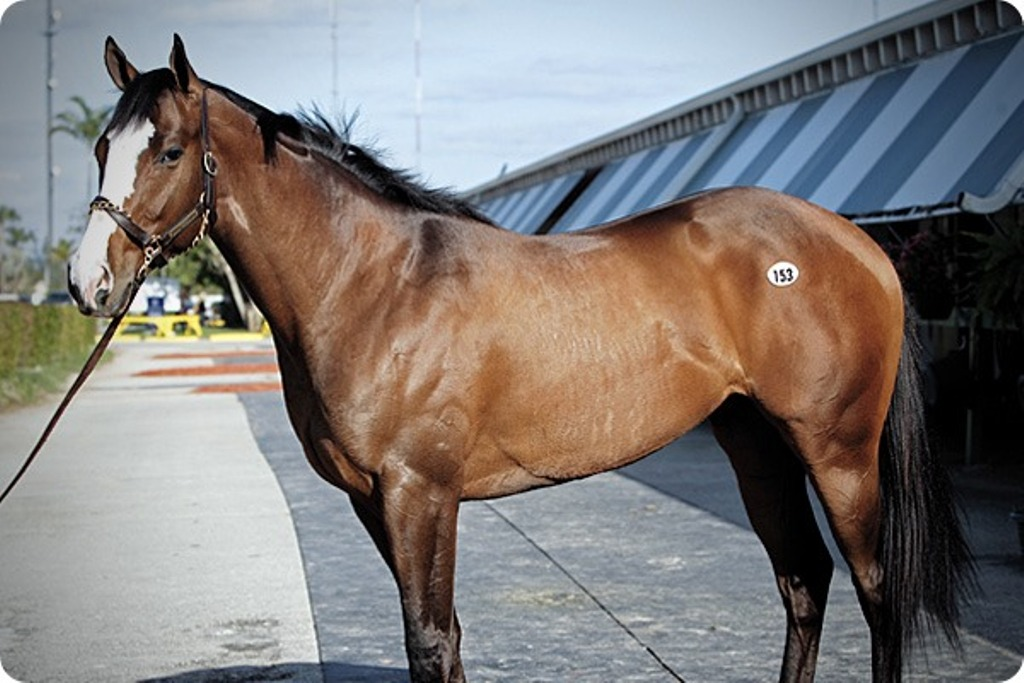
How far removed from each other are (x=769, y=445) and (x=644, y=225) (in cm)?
98

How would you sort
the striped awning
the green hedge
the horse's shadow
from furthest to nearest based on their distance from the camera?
the green hedge
the striped awning
the horse's shadow

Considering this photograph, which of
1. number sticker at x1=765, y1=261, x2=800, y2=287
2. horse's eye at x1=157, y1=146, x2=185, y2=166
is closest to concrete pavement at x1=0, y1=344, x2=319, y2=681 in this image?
horse's eye at x1=157, y1=146, x2=185, y2=166

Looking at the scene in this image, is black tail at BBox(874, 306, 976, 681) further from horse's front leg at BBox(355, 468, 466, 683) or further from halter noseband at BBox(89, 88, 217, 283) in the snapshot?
halter noseband at BBox(89, 88, 217, 283)

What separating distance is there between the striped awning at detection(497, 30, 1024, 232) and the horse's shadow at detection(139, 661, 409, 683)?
5238 millimetres

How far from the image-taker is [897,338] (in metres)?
4.71

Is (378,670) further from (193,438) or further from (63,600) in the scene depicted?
(193,438)

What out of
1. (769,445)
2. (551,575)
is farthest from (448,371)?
(551,575)

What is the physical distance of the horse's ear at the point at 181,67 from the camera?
12.7ft

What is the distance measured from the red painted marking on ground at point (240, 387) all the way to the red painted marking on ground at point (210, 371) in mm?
2850

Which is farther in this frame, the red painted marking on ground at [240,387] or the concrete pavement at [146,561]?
the red painted marking on ground at [240,387]

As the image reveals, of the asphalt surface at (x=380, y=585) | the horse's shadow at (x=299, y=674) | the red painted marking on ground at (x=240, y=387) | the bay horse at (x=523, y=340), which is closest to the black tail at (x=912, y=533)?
the bay horse at (x=523, y=340)

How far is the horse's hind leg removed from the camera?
186 inches

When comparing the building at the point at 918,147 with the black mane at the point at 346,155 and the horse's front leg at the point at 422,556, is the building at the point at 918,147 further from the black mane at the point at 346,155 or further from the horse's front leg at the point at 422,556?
the horse's front leg at the point at 422,556

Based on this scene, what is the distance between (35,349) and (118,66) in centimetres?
2121
